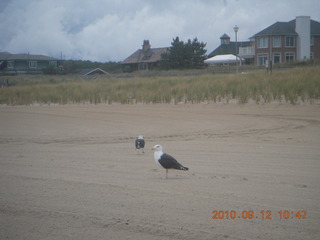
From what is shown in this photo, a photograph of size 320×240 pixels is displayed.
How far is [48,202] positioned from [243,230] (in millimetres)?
3412

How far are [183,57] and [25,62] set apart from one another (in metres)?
32.9

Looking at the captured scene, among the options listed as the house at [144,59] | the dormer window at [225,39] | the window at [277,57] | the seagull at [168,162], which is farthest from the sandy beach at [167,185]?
the dormer window at [225,39]

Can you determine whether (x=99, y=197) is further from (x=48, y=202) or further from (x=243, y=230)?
(x=243, y=230)

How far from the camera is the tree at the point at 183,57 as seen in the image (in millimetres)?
59875

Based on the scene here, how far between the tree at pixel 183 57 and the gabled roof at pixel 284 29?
8574mm

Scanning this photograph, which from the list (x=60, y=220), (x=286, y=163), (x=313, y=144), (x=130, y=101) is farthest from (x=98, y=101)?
(x=60, y=220)

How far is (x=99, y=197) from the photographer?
7605mm

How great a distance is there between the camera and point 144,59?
71.9 meters

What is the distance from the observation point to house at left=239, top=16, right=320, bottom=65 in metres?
54.8

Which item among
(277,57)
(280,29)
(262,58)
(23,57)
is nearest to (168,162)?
(277,57)

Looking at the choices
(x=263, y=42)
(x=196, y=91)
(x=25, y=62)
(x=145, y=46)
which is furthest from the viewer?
(x=25, y=62)

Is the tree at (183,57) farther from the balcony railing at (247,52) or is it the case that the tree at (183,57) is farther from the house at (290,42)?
the house at (290,42)

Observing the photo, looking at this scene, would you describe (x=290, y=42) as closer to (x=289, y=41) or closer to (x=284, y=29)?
(x=289, y=41)
